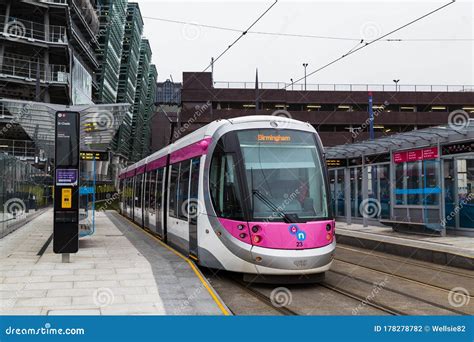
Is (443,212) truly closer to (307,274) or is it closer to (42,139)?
(307,274)

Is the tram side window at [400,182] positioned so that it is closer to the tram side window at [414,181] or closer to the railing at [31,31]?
the tram side window at [414,181]

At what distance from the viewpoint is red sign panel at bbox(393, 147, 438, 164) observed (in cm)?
1775

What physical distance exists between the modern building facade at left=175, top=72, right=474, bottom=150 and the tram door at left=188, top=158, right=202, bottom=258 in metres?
50.4

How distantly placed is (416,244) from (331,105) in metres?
52.1

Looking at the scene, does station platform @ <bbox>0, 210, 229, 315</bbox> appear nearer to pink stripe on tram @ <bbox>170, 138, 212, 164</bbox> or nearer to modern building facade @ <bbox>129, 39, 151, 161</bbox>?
pink stripe on tram @ <bbox>170, 138, 212, 164</bbox>

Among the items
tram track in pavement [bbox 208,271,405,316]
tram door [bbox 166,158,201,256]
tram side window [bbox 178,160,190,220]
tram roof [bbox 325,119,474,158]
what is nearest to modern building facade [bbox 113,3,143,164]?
tram roof [bbox 325,119,474,158]

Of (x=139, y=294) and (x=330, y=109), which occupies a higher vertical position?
(x=330, y=109)

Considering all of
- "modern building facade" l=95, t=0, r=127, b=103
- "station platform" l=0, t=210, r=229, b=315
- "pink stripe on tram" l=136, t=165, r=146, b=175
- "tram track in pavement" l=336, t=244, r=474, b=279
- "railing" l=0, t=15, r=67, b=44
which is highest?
"modern building facade" l=95, t=0, r=127, b=103

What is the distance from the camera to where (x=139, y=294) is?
7.96 m

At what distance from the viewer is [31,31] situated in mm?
52656

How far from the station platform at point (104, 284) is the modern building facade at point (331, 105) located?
49998 mm
